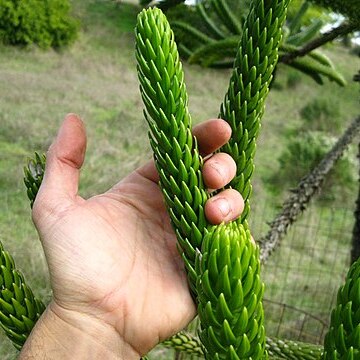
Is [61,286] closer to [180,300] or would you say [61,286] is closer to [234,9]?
[180,300]

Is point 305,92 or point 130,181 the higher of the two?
point 130,181

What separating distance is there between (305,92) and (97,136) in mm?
7143

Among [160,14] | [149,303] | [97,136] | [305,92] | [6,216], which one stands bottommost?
[305,92]

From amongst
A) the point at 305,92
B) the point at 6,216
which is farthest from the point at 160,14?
the point at 305,92

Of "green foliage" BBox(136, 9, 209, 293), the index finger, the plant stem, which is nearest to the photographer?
"green foliage" BBox(136, 9, 209, 293)

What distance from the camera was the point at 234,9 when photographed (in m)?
10.6

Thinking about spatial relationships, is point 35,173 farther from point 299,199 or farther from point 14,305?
point 299,199

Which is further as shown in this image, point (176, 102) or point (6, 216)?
point (6, 216)

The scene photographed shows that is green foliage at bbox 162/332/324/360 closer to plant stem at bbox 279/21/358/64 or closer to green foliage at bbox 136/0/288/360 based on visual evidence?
green foliage at bbox 136/0/288/360

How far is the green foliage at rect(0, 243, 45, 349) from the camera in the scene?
→ 82 centimetres

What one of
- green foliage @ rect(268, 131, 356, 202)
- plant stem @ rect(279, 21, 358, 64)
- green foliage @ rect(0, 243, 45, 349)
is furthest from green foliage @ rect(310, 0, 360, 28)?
green foliage @ rect(268, 131, 356, 202)

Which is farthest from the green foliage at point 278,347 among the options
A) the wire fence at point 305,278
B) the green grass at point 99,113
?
the wire fence at point 305,278

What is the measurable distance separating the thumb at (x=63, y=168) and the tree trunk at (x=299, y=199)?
2.75ft

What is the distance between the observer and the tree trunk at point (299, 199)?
163 centimetres
